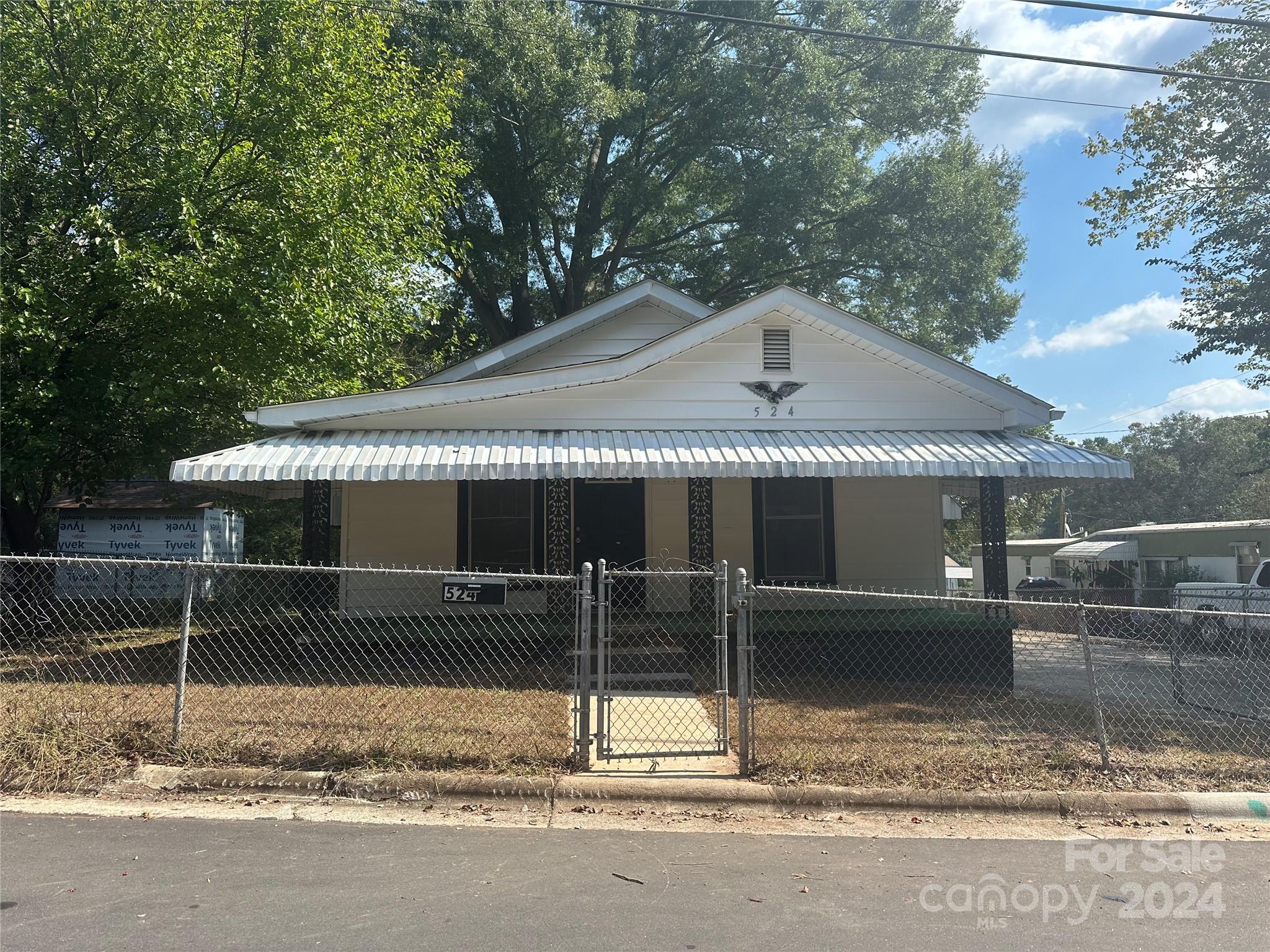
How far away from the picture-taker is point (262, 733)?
21.1ft

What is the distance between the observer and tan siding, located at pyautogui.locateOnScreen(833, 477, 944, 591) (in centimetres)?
1232

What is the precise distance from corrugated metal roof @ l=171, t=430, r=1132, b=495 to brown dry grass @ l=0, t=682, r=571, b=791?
265 centimetres

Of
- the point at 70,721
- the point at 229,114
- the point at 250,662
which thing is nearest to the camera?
the point at 70,721

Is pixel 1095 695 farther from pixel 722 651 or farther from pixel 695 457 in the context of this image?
pixel 695 457

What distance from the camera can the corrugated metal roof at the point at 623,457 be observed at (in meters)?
9.45

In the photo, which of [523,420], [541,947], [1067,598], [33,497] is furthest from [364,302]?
[1067,598]

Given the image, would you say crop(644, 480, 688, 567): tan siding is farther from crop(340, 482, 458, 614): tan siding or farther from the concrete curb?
the concrete curb

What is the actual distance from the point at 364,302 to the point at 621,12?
14124 mm

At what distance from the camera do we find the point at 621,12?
2342 centimetres

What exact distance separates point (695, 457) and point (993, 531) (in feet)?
12.3

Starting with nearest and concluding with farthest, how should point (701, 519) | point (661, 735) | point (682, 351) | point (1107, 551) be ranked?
point (661, 735) < point (701, 519) < point (682, 351) < point (1107, 551)

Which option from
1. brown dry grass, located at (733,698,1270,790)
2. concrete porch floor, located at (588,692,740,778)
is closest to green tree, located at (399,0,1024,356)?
concrete porch floor, located at (588,692,740,778)

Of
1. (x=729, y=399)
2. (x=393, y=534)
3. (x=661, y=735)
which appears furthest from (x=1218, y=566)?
(x=661, y=735)

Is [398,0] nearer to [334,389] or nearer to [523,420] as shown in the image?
[334,389]
